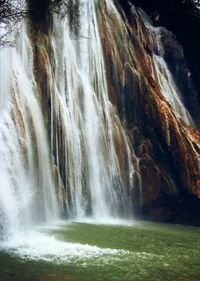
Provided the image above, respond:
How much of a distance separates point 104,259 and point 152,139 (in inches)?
484

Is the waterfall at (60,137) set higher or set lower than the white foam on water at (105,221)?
higher

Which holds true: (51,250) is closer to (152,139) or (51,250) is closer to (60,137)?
(60,137)

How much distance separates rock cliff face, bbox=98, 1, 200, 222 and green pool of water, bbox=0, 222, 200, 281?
708 cm

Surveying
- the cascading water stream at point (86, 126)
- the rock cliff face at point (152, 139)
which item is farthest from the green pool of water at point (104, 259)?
the rock cliff face at point (152, 139)

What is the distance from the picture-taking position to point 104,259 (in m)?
10.4

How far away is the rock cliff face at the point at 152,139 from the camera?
70.3ft

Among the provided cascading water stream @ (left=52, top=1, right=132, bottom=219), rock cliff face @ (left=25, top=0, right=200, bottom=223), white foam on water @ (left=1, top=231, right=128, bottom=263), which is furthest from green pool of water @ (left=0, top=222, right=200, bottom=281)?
rock cliff face @ (left=25, top=0, right=200, bottom=223)

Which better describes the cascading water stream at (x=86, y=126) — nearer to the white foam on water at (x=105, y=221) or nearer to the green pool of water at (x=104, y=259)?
the white foam on water at (x=105, y=221)

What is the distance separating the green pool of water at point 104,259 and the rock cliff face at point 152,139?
7.08 metres

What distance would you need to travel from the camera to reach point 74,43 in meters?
21.5

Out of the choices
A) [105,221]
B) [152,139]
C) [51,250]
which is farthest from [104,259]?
[152,139]

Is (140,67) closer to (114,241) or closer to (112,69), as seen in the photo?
(112,69)

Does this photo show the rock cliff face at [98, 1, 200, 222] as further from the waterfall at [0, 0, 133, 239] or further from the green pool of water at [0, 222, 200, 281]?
the green pool of water at [0, 222, 200, 281]

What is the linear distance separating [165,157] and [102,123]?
346 cm
